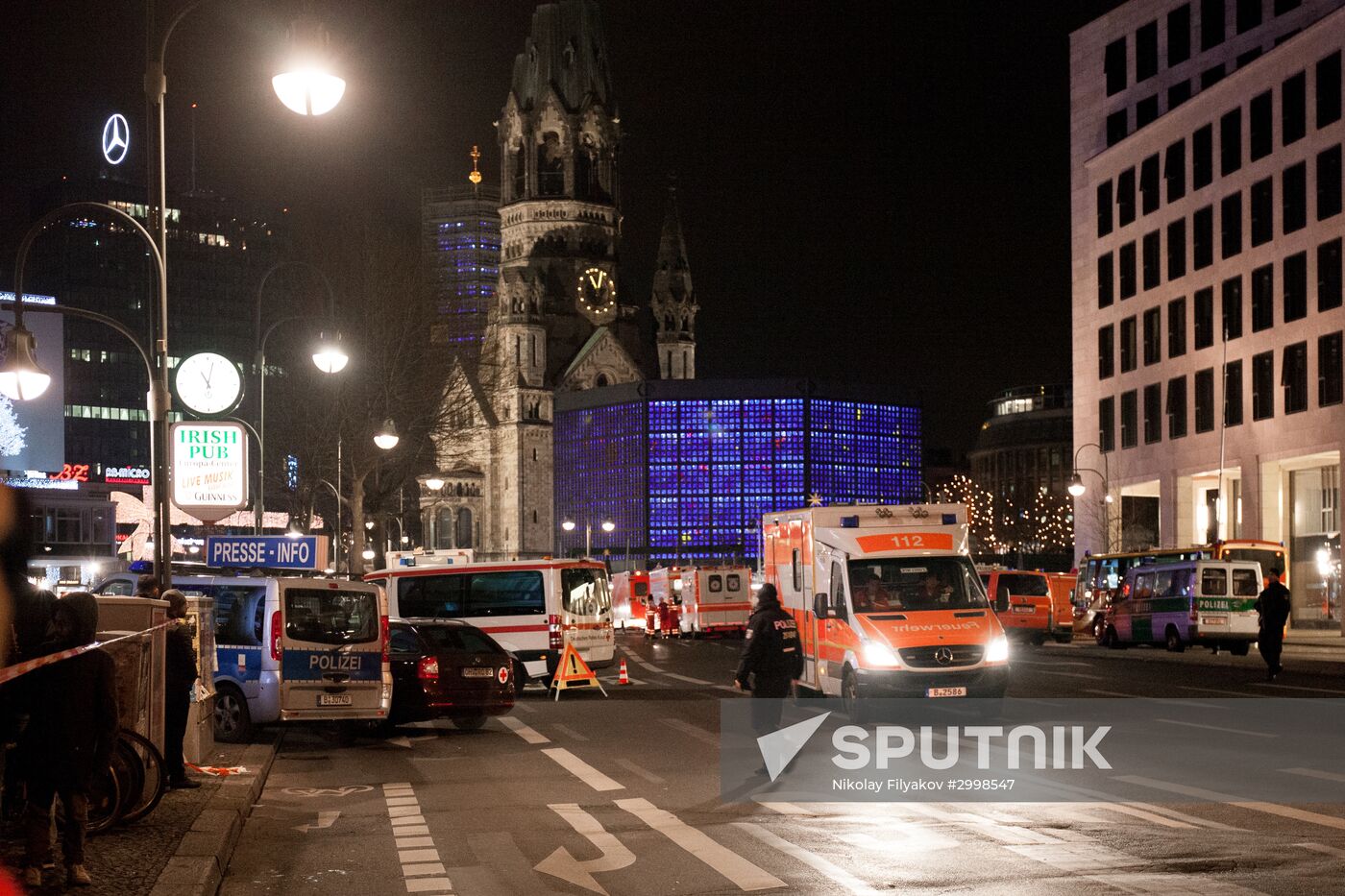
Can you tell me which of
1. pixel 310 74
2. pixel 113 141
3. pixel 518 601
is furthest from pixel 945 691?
pixel 113 141

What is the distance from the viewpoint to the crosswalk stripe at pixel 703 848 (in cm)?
975

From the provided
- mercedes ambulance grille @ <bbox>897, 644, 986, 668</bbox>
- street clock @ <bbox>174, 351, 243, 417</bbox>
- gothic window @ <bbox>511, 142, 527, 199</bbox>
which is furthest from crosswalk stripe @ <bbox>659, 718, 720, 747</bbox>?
gothic window @ <bbox>511, 142, 527, 199</bbox>

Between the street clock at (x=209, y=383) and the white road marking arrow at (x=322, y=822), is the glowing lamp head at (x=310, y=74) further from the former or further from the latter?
the street clock at (x=209, y=383)

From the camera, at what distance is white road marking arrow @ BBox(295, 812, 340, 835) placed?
12704 millimetres

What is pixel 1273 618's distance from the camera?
28.7 m

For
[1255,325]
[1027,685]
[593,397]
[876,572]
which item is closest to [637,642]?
[1255,325]

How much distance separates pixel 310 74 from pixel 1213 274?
51288 mm

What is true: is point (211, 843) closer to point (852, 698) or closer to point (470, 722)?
A: point (852, 698)

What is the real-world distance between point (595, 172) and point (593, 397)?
20.3 meters

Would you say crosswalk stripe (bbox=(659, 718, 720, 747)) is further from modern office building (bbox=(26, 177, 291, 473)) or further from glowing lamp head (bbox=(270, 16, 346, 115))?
modern office building (bbox=(26, 177, 291, 473))

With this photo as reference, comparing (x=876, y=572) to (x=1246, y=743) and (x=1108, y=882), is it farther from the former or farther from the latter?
(x=1108, y=882)

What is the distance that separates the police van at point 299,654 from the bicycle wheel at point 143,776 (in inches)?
299

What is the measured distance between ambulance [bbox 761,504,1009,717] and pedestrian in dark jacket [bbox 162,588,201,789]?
351 inches

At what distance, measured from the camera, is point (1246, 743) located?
1720 cm
